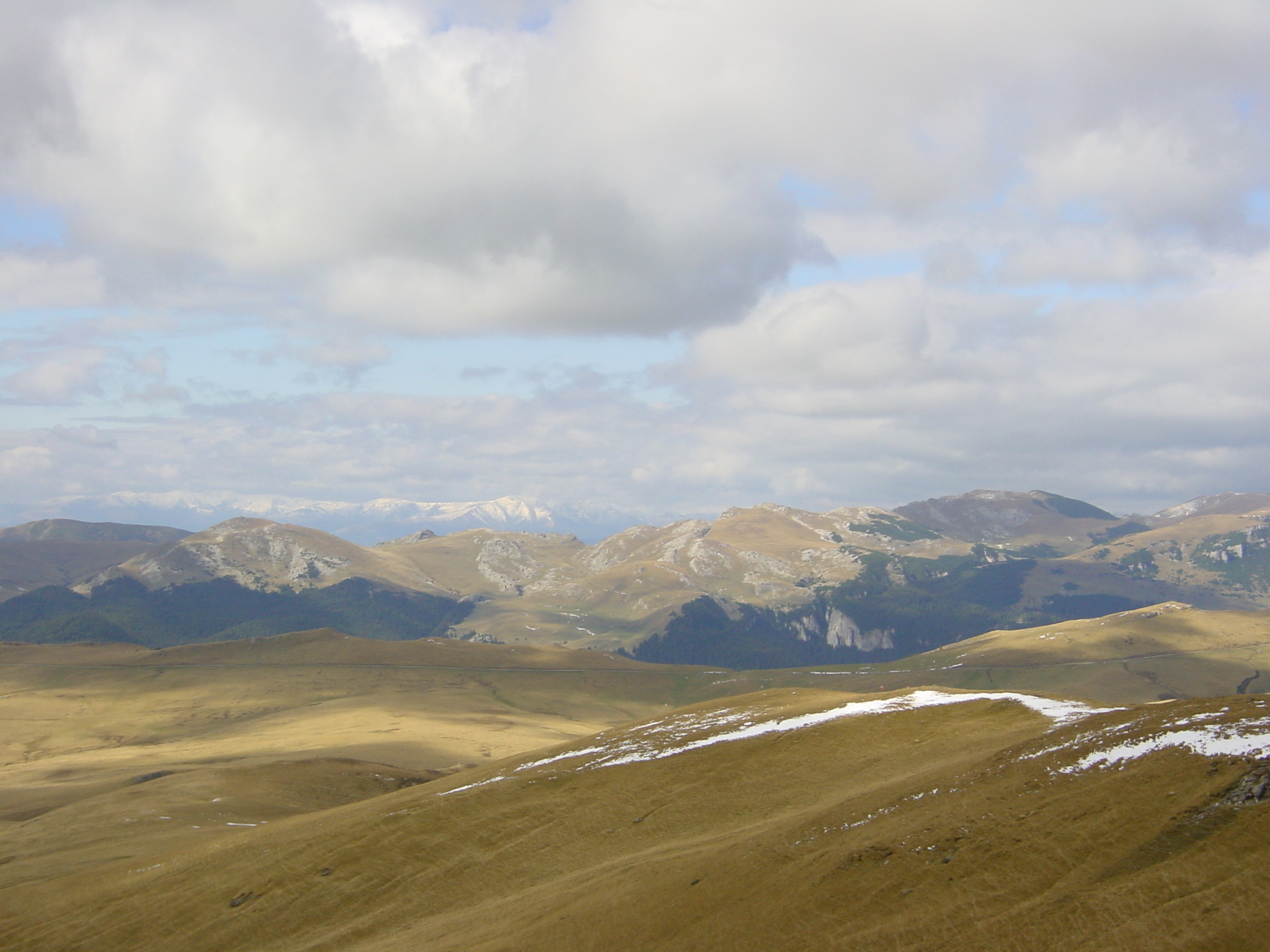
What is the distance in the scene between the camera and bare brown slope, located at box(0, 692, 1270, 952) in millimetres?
37781

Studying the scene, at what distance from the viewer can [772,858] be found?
1987 inches

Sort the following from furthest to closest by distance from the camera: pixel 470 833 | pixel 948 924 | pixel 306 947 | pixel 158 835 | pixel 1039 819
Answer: pixel 158 835
pixel 470 833
pixel 306 947
pixel 1039 819
pixel 948 924

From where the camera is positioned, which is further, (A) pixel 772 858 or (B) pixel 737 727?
(B) pixel 737 727

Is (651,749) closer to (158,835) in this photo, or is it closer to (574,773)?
(574,773)

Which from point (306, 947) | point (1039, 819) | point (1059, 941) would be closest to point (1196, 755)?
point (1039, 819)

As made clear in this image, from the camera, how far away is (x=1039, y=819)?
43969 mm

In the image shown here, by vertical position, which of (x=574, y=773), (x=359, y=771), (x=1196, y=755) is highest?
(x=1196, y=755)

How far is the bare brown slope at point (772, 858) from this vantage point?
37.8m

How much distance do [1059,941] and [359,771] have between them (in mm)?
116848

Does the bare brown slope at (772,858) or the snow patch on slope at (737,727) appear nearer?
the bare brown slope at (772,858)

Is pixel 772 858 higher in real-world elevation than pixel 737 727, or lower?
lower

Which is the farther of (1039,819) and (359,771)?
(359,771)

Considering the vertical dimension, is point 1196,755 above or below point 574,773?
above

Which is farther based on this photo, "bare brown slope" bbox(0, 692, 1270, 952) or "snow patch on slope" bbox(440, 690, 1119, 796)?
"snow patch on slope" bbox(440, 690, 1119, 796)
